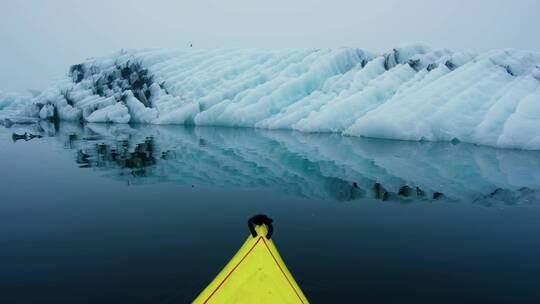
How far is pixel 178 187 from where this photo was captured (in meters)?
8.53

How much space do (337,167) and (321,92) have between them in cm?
1521

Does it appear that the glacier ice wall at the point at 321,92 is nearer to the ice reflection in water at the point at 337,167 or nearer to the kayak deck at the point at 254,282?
the ice reflection in water at the point at 337,167

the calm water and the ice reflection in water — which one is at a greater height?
the ice reflection in water

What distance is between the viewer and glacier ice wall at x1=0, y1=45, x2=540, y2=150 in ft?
58.1

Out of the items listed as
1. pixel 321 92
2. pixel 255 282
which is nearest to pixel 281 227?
pixel 255 282

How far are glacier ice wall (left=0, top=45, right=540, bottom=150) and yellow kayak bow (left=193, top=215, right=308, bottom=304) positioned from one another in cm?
1617

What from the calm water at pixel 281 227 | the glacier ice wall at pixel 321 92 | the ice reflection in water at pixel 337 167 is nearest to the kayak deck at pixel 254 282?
the calm water at pixel 281 227

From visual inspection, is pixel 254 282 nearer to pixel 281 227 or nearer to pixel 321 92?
pixel 281 227

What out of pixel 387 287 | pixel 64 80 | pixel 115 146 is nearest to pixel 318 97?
pixel 115 146

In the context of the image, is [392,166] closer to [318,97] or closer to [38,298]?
[38,298]

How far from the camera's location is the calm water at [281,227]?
4066 mm

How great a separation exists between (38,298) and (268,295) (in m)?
2.58

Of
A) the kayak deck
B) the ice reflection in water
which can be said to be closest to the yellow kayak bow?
the kayak deck

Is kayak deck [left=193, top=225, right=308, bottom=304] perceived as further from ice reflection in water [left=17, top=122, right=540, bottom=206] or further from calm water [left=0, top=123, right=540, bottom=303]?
ice reflection in water [left=17, top=122, right=540, bottom=206]
